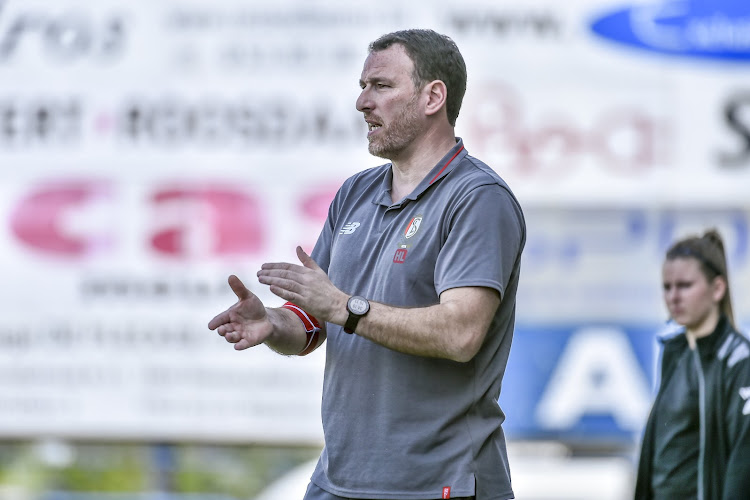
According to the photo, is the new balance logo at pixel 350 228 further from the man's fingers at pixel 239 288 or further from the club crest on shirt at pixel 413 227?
the man's fingers at pixel 239 288

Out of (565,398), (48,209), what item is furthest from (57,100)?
(565,398)

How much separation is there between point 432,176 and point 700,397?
Answer: 176 cm

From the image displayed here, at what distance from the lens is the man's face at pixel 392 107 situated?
9.11 feet

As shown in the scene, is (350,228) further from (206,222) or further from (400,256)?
(206,222)

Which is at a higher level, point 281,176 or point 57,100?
point 57,100

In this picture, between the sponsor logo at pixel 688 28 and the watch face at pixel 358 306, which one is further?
the sponsor logo at pixel 688 28

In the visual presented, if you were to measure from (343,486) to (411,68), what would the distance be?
1099 mm

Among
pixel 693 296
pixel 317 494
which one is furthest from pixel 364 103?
pixel 693 296

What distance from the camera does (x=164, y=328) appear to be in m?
6.04

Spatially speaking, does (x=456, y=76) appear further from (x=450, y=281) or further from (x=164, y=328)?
(x=164, y=328)

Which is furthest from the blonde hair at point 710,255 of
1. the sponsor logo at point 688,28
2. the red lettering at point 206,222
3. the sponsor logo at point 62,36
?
the sponsor logo at point 62,36

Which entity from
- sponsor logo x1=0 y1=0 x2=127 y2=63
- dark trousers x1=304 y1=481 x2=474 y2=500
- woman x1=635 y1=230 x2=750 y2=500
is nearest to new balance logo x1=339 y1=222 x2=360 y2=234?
dark trousers x1=304 y1=481 x2=474 y2=500

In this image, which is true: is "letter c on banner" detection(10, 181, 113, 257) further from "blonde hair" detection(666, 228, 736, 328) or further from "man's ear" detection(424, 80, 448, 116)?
"man's ear" detection(424, 80, 448, 116)

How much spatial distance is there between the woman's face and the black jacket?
0.06 meters
